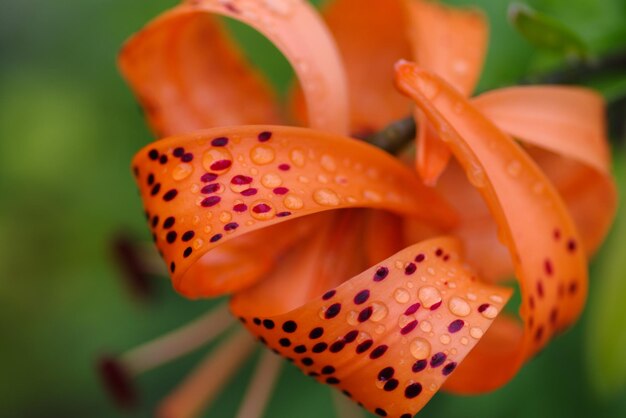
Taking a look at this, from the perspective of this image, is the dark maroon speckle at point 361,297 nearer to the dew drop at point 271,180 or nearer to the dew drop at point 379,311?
the dew drop at point 379,311

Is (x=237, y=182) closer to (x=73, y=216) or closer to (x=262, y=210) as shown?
(x=262, y=210)

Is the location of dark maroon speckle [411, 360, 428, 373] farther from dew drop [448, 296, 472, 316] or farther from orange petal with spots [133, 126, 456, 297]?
orange petal with spots [133, 126, 456, 297]

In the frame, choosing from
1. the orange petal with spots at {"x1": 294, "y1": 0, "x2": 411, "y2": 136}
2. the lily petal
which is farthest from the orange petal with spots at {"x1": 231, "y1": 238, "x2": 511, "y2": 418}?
the orange petal with spots at {"x1": 294, "y1": 0, "x2": 411, "y2": 136}

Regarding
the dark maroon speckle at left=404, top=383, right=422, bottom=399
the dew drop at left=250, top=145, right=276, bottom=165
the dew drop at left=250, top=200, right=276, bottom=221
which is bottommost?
the dark maroon speckle at left=404, top=383, right=422, bottom=399

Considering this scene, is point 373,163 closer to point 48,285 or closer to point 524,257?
point 524,257

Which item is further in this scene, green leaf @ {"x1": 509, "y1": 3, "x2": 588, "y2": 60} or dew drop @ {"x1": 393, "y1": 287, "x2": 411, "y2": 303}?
green leaf @ {"x1": 509, "y1": 3, "x2": 588, "y2": 60}

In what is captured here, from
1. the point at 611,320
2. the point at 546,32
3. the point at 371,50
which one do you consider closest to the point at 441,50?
the point at 546,32

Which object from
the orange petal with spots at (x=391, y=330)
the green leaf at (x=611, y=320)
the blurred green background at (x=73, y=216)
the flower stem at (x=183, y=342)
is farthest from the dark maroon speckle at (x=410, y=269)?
the blurred green background at (x=73, y=216)
